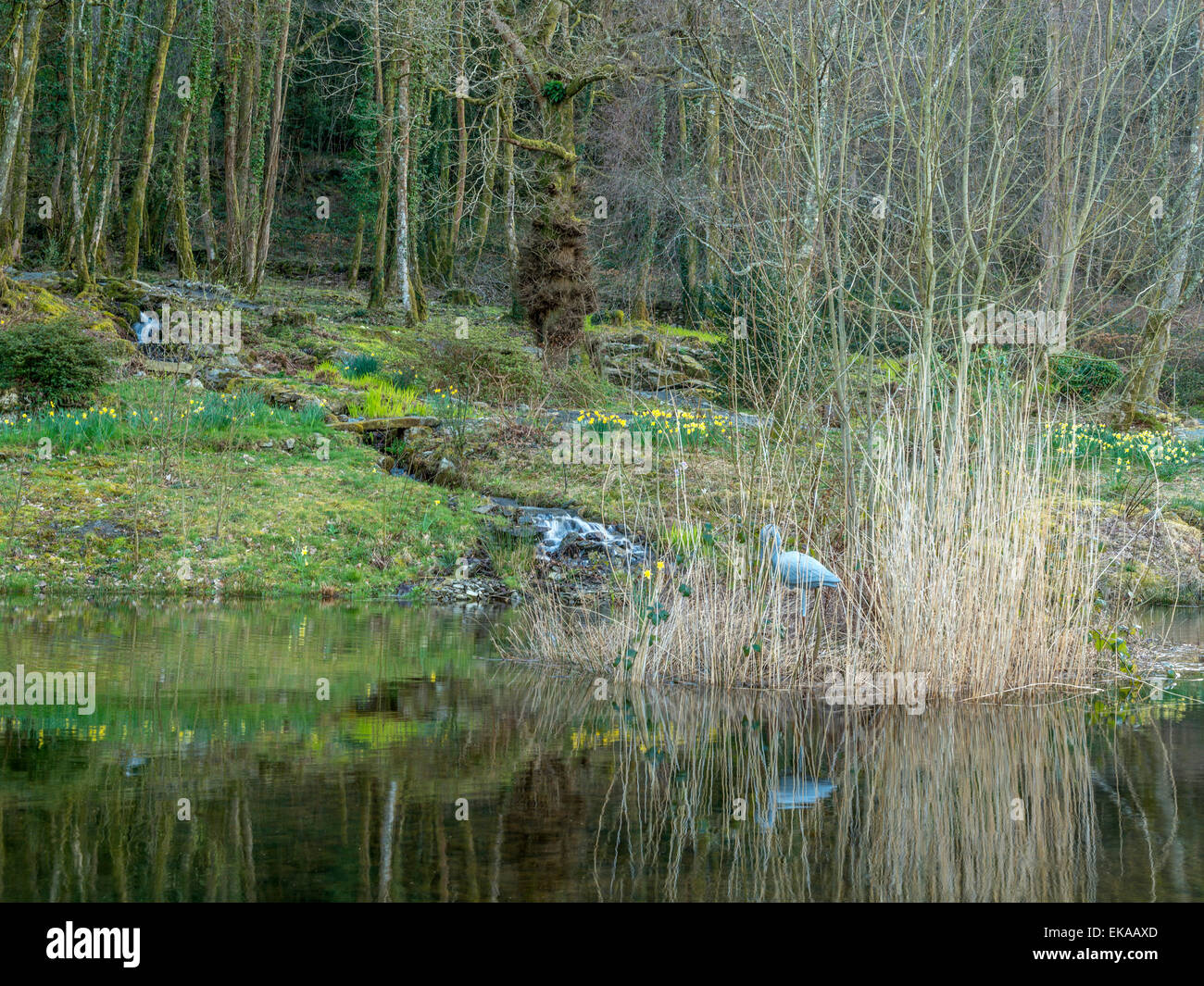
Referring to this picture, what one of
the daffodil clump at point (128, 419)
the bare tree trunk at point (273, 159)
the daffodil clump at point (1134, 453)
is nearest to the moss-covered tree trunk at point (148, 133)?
the bare tree trunk at point (273, 159)

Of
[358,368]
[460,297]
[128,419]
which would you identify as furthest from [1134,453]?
[460,297]

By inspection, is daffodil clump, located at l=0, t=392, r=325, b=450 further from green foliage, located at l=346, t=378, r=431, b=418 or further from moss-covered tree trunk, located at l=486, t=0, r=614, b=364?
moss-covered tree trunk, located at l=486, t=0, r=614, b=364

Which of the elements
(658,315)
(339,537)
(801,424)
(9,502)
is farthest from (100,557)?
(658,315)

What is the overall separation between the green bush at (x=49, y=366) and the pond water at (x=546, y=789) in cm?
609

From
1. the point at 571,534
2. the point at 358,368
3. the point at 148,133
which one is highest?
the point at 148,133

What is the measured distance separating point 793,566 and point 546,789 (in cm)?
247

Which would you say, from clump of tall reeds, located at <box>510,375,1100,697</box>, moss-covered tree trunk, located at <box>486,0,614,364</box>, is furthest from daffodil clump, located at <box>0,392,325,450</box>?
clump of tall reeds, located at <box>510,375,1100,697</box>

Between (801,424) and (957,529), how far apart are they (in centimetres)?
117

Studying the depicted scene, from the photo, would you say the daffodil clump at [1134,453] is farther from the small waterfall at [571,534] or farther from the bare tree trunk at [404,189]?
the bare tree trunk at [404,189]

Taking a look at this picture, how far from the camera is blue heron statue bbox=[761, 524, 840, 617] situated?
6598mm

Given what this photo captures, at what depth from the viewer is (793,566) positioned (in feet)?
21.7

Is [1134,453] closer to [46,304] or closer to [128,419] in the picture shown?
[128,419]

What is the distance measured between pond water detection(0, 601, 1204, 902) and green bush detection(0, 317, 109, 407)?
20.0 feet
